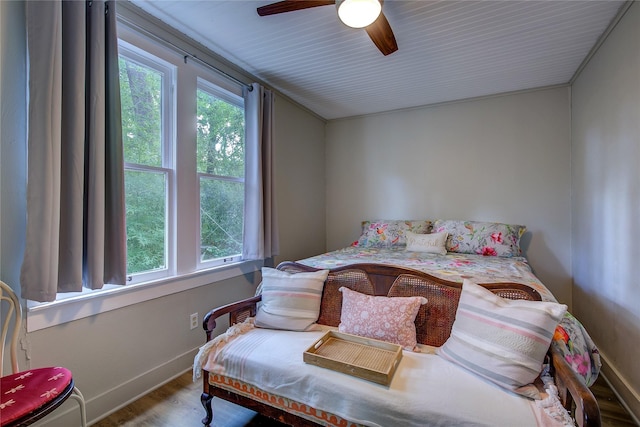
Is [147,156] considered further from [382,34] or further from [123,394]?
[382,34]

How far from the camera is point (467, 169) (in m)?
3.44

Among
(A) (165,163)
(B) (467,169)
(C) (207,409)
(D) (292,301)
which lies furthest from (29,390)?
(B) (467,169)

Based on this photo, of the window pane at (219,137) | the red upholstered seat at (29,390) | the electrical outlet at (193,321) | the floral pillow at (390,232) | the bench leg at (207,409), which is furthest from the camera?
the floral pillow at (390,232)

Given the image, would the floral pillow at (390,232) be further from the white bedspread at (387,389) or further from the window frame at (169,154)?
the window frame at (169,154)

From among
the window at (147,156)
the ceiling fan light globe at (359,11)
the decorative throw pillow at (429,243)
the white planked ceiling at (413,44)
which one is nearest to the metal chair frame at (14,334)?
the window at (147,156)

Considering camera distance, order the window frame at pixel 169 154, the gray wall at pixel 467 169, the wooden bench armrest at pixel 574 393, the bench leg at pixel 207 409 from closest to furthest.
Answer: the wooden bench armrest at pixel 574 393 → the bench leg at pixel 207 409 → the window frame at pixel 169 154 → the gray wall at pixel 467 169

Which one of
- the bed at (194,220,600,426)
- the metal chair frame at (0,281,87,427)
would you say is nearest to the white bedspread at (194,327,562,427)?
the bed at (194,220,600,426)

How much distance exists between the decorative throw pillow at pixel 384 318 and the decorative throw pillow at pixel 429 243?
146cm

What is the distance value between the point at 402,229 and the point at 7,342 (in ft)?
10.4

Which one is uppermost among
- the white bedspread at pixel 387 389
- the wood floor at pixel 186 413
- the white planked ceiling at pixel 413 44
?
the white planked ceiling at pixel 413 44

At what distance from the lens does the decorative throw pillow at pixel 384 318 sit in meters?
1.56

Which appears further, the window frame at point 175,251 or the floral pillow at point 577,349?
the window frame at point 175,251

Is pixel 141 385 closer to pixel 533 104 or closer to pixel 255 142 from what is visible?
pixel 255 142

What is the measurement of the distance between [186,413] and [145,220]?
1.22 m
